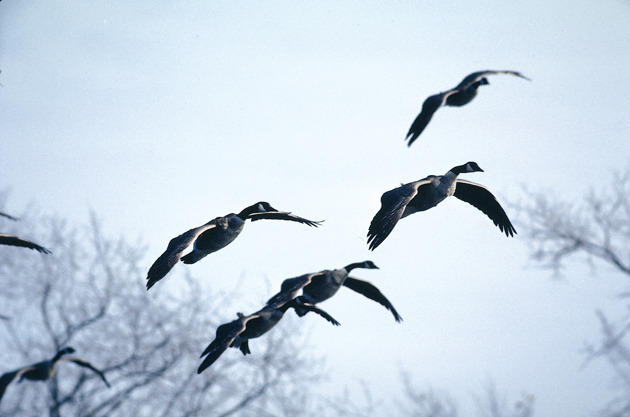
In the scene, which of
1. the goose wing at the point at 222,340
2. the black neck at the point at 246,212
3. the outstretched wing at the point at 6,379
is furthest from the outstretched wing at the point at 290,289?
the outstretched wing at the point at 6,379

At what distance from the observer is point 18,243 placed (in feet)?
30.0

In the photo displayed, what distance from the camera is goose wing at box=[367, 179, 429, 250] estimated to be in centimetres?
820

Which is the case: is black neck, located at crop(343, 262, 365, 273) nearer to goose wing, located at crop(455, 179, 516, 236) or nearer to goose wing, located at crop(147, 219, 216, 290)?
goose wing, located at crop(455, 179, 516, 236)

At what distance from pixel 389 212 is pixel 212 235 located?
2.57m

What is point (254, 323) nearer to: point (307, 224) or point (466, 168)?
point (307, 224)

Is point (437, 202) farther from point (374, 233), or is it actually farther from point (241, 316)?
point (241, 316)

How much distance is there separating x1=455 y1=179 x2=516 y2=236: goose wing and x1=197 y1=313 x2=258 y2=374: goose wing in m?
3.47

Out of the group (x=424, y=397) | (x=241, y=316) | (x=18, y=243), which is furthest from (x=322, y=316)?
(x=424, y=397)

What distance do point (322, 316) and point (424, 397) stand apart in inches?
496

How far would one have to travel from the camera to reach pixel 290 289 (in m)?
8.54

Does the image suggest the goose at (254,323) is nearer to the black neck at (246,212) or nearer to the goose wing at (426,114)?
the black neck at (246,212)

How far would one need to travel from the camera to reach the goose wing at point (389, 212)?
8195 mm

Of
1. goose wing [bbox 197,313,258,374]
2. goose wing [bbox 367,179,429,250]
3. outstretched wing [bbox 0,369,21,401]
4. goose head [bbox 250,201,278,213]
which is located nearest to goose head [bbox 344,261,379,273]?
goose head [bbox 250,201,278,213]

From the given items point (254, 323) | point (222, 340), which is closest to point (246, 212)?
point (254, 323)
